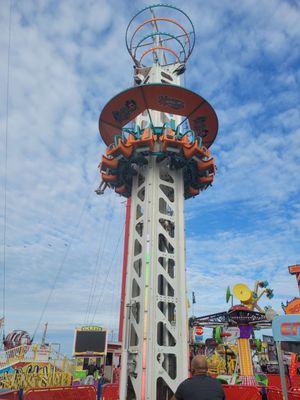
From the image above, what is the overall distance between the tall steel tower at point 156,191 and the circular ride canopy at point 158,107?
0.06 m

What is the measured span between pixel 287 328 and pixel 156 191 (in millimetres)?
11686

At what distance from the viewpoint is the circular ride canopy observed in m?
20.1

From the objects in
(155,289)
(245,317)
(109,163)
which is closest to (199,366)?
(155,289)

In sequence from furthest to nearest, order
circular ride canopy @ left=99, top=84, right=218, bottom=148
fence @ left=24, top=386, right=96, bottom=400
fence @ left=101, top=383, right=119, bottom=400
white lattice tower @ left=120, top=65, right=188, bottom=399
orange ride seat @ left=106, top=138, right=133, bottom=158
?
1. circular ride canopy @ left=99, top=84, right=218, bottom=148
2. orange ride seat @ left=106, top=138, right=133, bottom=158
3. fence @ left=101, top=383, right=119, bottom=400
4. white lattice tower @ left=120, top=65, right=188, bottom=399
5. fence @ left=24, top=386, right=96, bottom=400

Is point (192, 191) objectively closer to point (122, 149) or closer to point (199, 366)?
point (122, 149)

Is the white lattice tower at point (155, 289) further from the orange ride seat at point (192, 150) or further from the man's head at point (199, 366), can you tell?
the man's head at point (199, 366)

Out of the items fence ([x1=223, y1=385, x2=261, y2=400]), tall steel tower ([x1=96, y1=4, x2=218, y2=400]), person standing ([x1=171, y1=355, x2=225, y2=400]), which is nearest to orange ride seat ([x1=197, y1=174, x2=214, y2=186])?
tall steel tower ([x1=96, y1=4, x2=218, y2=400])

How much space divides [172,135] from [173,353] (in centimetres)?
1208

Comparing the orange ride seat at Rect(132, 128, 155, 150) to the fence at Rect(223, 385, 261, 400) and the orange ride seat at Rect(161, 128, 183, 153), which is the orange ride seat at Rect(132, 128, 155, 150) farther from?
the fence at Rect(223, 385, 261, 400)

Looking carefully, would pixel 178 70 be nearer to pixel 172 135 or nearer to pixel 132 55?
pixel 132 55

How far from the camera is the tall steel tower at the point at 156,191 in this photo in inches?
635

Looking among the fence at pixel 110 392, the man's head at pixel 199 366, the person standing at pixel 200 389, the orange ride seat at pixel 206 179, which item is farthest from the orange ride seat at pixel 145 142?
the person standing at pixel 200 389

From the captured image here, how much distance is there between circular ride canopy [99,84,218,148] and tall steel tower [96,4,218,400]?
63 mm

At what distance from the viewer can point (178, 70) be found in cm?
2523
